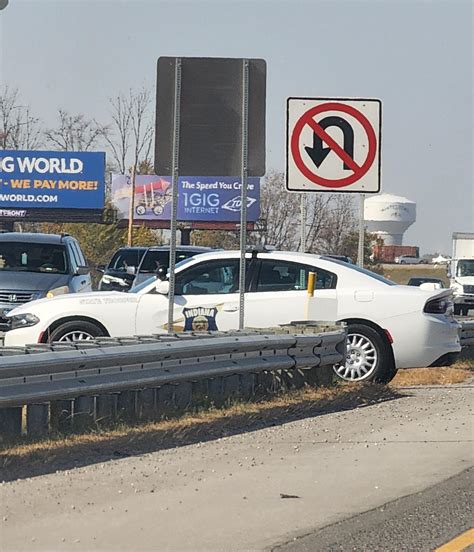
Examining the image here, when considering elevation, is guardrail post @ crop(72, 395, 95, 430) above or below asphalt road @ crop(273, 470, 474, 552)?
above

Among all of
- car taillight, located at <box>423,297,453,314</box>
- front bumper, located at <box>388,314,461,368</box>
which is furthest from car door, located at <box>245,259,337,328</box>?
car taillight, located at <box>423,297,453,314</box>

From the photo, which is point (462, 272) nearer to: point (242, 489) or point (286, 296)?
point (286, 296)

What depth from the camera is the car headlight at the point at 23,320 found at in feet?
39.3

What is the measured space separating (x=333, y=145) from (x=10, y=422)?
5025 millimetres

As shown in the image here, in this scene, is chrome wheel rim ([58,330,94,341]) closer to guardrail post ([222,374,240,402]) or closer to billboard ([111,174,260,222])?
guardrail post ([222,374,240,402])

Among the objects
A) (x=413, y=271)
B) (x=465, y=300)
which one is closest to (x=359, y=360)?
(x=465, y=300)

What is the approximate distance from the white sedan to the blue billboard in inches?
1668

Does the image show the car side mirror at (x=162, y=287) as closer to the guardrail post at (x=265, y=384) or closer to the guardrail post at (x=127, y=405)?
the guardrail post at (x=265, y=384)

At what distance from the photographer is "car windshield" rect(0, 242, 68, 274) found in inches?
733

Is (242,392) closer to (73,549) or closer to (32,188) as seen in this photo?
(73,549)

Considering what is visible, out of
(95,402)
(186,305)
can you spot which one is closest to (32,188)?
(186,305)

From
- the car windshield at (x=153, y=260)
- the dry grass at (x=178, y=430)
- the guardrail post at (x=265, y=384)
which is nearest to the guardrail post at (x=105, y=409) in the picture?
the dry grass at (x=178, y=430)

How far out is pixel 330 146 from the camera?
11500 mm

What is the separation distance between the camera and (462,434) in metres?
9.23
